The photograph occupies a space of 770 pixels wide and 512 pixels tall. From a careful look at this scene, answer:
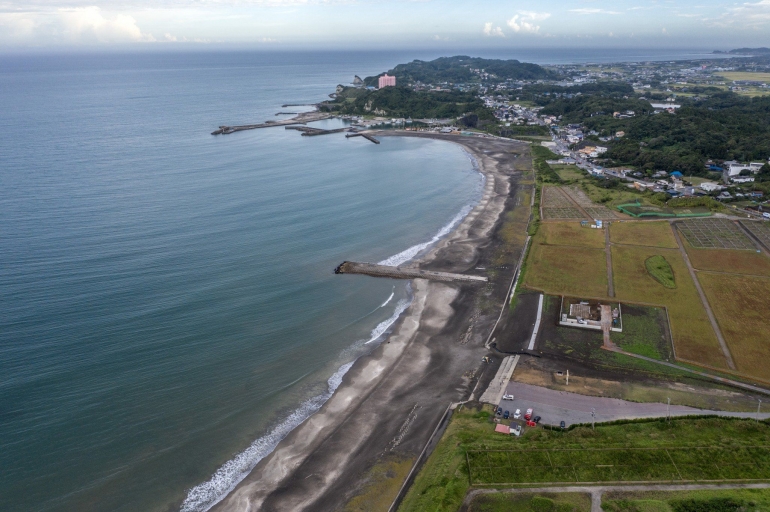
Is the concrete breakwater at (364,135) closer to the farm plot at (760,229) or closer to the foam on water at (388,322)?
the farm plot at (760,229)

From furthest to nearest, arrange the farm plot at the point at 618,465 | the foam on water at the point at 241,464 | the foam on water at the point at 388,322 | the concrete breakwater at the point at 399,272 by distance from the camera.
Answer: the concrete breakwater at the point at 399,272 → the foam on water at the point at 388,322 → the foam on water at the point at 241,464 → the farm plot at the point at 618,465

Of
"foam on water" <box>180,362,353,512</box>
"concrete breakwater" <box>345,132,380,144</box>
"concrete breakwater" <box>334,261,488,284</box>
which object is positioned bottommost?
"foam on water" <box>180,362,353,512</box>

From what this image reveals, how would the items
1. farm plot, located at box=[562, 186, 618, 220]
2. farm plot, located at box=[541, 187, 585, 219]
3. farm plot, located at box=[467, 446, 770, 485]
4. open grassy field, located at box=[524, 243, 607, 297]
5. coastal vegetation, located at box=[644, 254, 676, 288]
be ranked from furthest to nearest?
farm plot, located at box=[541, 187, 585, 219], farm plot, located at box=[562, 186, 618, 220], coastal vegetation, located at box=[644, 254, 676, 288], open grassy field, located at box=[524, 243, 607, 297], farm plot, located at box=[467, 446, 770, 485]

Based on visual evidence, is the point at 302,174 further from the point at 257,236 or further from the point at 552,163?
the point at 552,163

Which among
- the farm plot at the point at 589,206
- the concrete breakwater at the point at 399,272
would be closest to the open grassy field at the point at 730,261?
the farm plot at the point at 589,206

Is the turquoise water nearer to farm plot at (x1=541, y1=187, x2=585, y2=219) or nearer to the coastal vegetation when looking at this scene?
farm plot at (x1=541, y1=187, x2=585, y2=219)

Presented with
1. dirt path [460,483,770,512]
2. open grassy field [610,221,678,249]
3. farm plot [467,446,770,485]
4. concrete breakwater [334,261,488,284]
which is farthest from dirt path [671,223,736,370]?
concrete breakwater [334,261,488,284]
